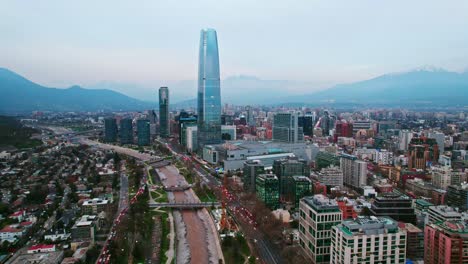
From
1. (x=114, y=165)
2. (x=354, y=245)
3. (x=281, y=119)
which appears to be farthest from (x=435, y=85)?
(x=354, y=245)

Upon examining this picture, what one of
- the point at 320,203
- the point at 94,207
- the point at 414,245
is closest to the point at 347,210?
the point at 414,245

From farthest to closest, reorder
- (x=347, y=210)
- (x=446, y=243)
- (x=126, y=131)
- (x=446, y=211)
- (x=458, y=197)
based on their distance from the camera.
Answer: (x=126, y=131)
(x=458, y=197)
(x=347, y=210)
(x=446, y=211)
(x=446, y=243)

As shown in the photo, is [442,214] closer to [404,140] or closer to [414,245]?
[414,245]

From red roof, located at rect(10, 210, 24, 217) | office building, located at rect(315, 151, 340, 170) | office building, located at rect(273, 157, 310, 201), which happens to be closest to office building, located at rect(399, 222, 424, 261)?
office building, located at rect(273, 157, 310, 201)

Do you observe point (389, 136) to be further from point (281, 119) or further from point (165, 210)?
point (165, 210)

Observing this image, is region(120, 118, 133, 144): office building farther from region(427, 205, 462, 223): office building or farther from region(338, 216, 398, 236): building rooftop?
region(338, 216, 398, 236): building rooftop
